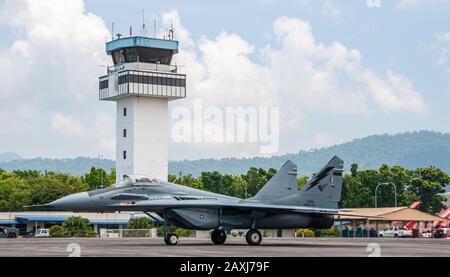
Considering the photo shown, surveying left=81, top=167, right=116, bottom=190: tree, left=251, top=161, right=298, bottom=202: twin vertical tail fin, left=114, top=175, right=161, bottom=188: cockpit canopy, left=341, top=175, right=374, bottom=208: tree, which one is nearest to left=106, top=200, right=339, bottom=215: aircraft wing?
left=114, top=175, right=161, bottom=188: cockpit canopy

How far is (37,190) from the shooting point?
120m

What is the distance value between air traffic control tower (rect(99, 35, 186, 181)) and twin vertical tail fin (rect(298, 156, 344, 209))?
253 ft

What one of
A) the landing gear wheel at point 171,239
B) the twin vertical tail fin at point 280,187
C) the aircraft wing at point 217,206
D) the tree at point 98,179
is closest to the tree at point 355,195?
the tree at point 98,179

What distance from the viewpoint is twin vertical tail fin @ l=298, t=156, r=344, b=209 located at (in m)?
41.1

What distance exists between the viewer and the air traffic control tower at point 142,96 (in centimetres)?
11750

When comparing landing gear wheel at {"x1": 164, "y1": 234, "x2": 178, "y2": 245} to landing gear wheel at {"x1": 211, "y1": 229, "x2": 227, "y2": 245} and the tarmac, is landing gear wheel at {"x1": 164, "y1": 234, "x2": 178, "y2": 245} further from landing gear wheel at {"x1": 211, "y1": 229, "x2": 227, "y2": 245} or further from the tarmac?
landing gear wheel at {"x1": 211, "y1": 229, "x2": 227, "y2": 245}

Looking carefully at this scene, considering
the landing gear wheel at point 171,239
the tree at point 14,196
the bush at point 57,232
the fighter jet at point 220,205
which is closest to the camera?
the landing gear wheel at point 171,239

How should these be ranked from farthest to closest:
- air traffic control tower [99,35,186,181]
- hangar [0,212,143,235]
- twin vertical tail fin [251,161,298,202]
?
air traffic control tower [99,35,186,181] → hangar [0,212,143,235] → twin vertical tail fin [251,161,298,202]

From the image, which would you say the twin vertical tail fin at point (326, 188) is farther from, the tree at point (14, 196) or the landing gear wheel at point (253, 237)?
the tree at point (14, 196)

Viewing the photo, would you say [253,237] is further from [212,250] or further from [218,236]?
[212,250]

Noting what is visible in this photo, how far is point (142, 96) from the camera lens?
119 metres

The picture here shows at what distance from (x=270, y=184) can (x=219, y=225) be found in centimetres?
454

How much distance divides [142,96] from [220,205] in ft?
269
